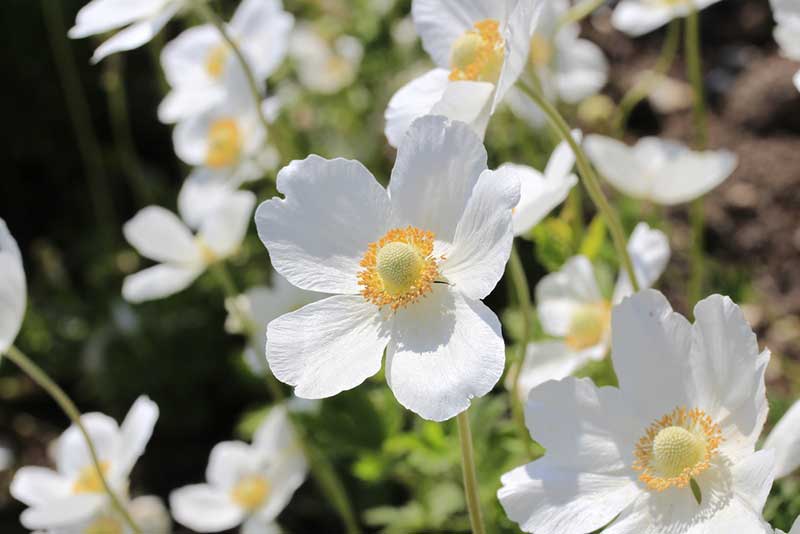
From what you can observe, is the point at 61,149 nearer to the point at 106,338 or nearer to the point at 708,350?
the point at 106,338

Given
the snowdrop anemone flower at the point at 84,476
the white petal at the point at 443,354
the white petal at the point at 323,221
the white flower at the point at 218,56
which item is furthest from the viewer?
the white flower at the point at 218,56

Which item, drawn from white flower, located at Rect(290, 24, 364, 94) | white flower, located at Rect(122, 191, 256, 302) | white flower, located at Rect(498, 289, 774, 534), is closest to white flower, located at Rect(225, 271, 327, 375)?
white flower, located at Rect(122, 191, 256, 302)

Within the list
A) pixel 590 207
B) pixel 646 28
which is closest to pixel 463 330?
pixel 646 28

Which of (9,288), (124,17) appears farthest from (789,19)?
(9,288)

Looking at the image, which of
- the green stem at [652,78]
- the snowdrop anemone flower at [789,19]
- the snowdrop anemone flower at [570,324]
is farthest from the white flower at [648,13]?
the snowdrop anemone flower at [789,19]

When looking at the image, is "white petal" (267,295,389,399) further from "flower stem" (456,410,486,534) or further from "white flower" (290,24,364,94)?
"white flower" (290,24,364,94)

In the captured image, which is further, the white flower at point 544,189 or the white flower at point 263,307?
the white flower at point 263,307

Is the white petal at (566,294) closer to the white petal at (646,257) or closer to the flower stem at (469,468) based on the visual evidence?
the white petal at (646,257)
